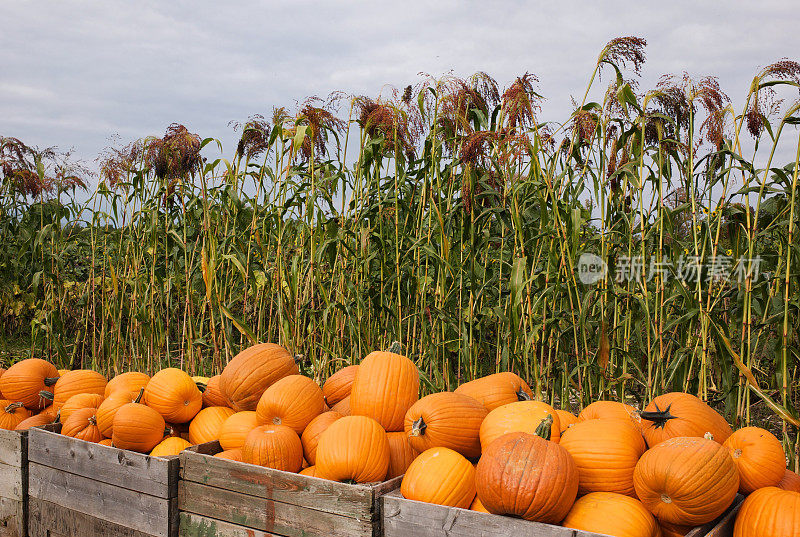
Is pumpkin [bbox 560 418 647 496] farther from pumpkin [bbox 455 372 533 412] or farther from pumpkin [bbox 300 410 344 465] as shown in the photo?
pumpkin [bbox 300 410 344 465]

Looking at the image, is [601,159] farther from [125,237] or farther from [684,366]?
[125,237]

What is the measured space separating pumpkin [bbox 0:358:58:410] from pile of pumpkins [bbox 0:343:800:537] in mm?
546

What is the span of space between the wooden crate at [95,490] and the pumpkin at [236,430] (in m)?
0.22

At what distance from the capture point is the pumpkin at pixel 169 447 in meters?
2.70

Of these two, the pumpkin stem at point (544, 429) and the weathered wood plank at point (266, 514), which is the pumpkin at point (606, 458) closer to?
the pumpkin stem at point (544, 429)

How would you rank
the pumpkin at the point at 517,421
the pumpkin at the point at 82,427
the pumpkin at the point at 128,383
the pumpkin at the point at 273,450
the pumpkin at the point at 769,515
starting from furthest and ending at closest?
the pumpkin at the point at 128,383
the pumpkin at the point at 82,427
the pumpkin at the point at 273,450
the pumpkin at the point at 517,421
the pumpkin at the point at 769,515

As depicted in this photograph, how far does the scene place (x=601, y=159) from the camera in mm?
3326

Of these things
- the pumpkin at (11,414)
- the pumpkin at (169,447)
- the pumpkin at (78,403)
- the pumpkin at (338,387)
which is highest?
the pumpkin at (338,387)

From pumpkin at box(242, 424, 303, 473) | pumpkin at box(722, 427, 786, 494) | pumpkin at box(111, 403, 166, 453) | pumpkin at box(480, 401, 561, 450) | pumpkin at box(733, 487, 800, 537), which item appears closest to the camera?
pumpkin at box(733, 487, 800, 537)

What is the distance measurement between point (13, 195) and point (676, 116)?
6630 mm

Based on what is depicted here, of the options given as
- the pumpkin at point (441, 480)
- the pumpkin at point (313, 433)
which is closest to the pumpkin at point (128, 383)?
the pumpkin at point (313, 433)

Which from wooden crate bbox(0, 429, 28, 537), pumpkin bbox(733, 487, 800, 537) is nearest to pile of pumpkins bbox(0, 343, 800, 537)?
pumpkin bbox(733, 487, 800, 537)

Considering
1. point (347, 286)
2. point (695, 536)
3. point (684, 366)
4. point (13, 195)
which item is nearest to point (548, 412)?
point (695, 536)

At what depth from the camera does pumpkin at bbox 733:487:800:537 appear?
1.66 meters
